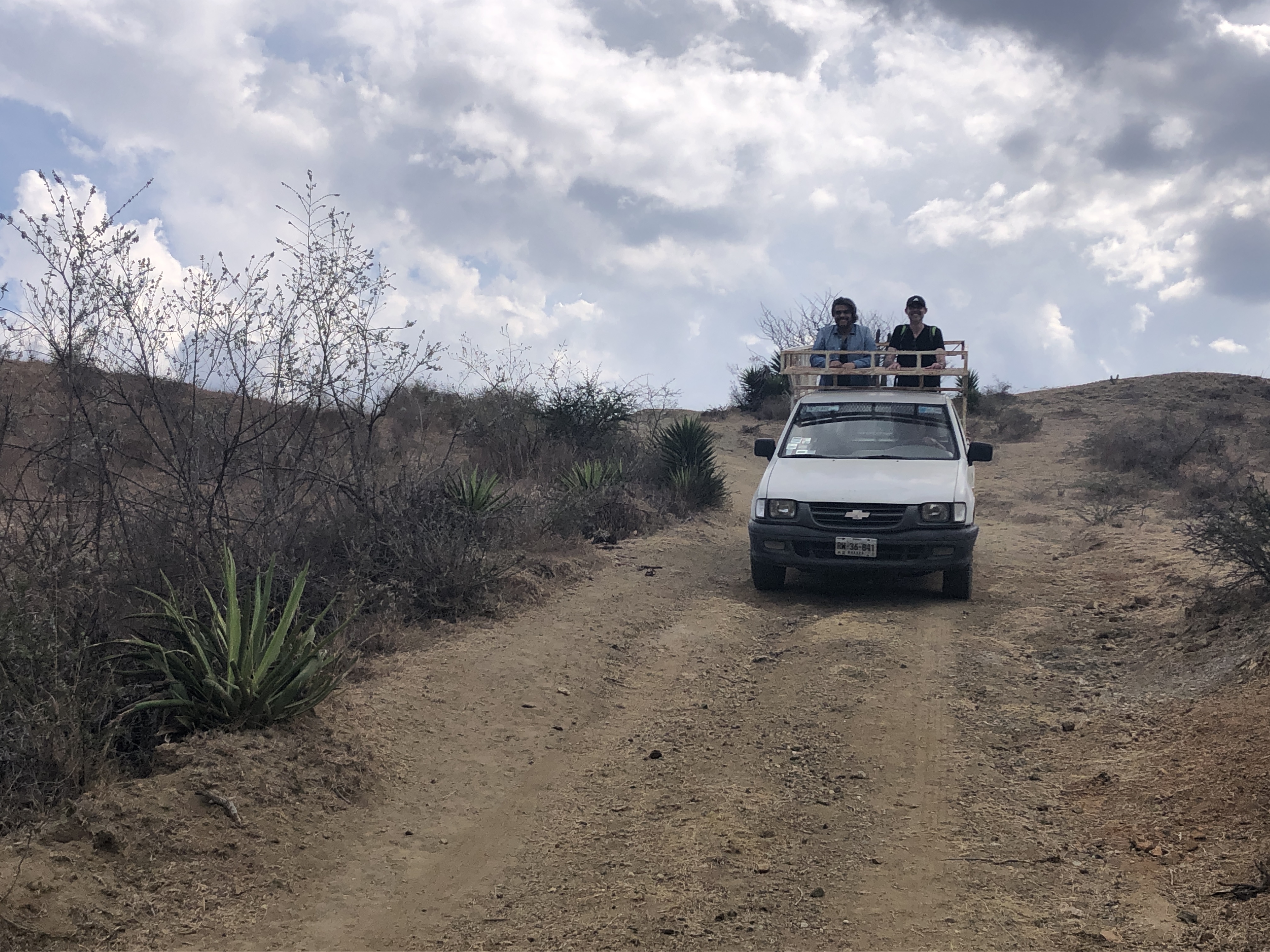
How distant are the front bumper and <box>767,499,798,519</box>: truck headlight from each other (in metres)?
0.06

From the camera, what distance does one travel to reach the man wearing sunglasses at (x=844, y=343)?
9969mm

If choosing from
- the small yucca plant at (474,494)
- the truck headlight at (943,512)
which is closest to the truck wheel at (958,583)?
the truck headlight at (943,512)

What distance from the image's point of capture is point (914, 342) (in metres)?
10.0

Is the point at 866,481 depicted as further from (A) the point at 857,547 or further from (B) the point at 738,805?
(B) the point at 738,805

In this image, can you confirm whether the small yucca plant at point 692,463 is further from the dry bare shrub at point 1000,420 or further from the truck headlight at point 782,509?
the dry bare shrub at point 1000,420

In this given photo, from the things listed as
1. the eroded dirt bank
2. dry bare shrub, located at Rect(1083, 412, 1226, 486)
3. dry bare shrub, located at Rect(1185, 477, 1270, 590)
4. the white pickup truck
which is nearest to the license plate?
the white pickup truck

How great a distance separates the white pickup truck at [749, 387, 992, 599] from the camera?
7410 millimetres

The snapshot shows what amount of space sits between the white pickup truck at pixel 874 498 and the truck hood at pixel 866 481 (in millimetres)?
10

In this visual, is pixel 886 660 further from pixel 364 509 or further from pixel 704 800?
pixel 364 509

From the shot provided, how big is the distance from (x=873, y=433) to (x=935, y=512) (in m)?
1.46

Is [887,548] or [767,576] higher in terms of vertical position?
[887,548]

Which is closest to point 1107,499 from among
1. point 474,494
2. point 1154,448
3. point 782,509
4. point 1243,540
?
point 1154,448

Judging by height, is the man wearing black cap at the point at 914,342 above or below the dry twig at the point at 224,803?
above

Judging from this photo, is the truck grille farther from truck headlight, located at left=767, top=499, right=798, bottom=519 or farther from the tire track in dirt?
the tire track in dirt
